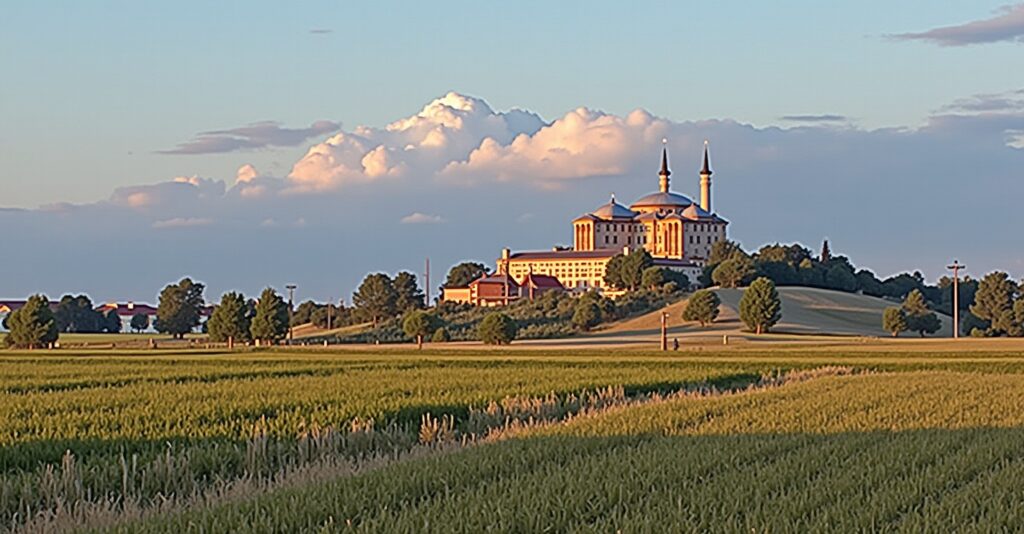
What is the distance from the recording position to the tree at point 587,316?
15725 cm

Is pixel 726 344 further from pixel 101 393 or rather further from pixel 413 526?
pixel 413 526

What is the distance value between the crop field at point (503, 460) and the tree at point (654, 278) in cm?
14414

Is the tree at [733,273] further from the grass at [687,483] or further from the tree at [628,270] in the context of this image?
the grass at [687,483]

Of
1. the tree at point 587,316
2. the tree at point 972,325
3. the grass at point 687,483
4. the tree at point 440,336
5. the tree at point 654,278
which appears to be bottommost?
the grass at point 687,483

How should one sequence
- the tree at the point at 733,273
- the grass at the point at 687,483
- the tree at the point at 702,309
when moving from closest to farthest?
the grass at the point at 687,483 < the tree at the point at 702,309 < the tree at the point at 733,273

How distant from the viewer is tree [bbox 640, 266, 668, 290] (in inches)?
7121

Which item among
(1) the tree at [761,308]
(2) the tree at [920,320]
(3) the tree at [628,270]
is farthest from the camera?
(3) the tree at [628,270]

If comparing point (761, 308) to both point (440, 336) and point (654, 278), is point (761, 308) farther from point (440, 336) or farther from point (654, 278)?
point (654, 278)

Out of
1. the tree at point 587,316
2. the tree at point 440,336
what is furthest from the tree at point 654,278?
the tree at point 440,336

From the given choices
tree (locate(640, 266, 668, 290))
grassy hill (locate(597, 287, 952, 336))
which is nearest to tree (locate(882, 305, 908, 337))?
grassy hill (locate(597, 287, 952, 336))

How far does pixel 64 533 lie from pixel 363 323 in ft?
592

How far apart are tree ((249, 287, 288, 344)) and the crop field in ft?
283

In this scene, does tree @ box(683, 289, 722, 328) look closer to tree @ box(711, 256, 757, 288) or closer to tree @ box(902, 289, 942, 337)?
tree @ box(902, 289, 942, 337)

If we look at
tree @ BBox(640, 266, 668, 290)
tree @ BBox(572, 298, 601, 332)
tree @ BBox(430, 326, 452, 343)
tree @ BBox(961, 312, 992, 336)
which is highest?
tree @ BBox(640, 266, 668, 290)
